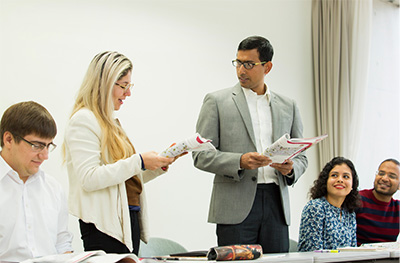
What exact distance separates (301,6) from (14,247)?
4.54m

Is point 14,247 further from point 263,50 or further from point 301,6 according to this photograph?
point 301,6

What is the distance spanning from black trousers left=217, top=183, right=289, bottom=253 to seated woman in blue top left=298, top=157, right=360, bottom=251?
39 centimetres

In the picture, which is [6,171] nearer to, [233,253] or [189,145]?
[189,145]

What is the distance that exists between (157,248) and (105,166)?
1233 millimetres

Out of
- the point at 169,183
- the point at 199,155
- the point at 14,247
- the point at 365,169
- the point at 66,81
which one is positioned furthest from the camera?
the point at 365,169

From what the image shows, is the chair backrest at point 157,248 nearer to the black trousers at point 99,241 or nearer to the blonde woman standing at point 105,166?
the blonde woman standing at point 105,166

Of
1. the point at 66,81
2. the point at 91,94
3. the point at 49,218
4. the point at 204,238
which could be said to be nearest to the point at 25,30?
the point at 66,81

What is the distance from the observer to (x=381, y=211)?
3.78m

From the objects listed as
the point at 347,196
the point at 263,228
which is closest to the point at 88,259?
the point at 263,228

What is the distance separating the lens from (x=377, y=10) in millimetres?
5578

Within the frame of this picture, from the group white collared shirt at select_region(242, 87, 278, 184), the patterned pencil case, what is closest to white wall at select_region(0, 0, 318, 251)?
white collared shirt at select_region(242, 87, 278, 184)

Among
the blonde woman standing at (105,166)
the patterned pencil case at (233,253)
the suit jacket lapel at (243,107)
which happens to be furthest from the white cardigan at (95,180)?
the suit jacket lapel at (243,107)

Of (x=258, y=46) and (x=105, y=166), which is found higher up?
(x=258, y=46)

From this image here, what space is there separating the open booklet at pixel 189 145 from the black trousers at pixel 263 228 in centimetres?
60
